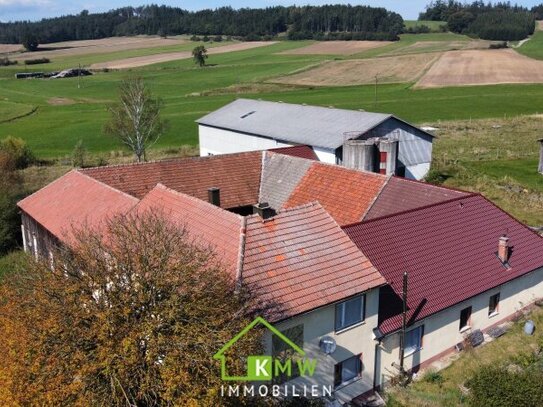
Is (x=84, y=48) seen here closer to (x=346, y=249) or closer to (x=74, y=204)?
(x=74, y=204)

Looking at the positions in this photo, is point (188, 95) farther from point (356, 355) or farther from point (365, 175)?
point (356, 355)

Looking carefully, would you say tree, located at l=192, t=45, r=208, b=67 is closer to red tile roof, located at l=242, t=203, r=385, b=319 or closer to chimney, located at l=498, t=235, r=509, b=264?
chimney, located at l=498, t=235, r=509, b=264

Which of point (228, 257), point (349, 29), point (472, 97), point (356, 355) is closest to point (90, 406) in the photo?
point (228, 257)

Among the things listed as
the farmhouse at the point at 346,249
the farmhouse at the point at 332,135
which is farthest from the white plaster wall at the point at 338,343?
the farmhouse at the point at 332,135

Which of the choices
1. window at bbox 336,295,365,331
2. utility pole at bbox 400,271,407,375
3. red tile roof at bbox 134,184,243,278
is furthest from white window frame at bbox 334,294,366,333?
red tile roof at bbox 134,184,243,278

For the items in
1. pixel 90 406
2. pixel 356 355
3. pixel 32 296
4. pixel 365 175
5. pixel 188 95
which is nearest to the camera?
Answer: pixel 90 406

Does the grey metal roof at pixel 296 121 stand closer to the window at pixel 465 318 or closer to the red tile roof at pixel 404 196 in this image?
the red tile roof at pixel 404 196
